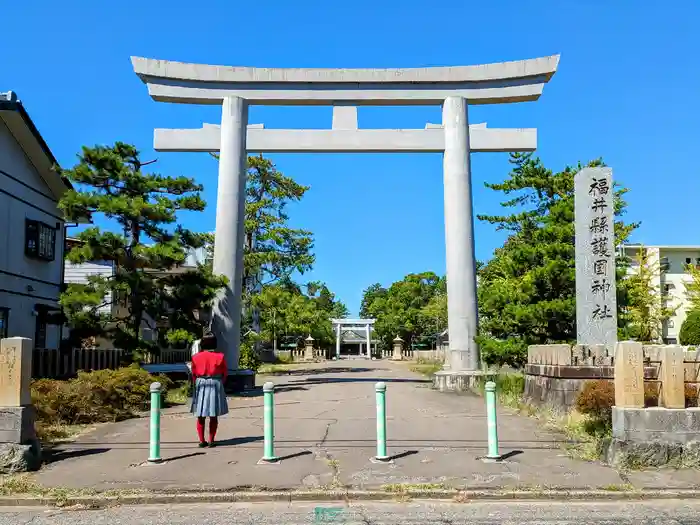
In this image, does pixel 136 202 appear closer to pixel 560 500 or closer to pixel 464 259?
pixel 464 259

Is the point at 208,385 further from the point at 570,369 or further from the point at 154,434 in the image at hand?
the point at 570,369

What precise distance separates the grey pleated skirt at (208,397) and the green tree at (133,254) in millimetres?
7611

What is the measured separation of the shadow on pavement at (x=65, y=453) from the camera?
31.3ft

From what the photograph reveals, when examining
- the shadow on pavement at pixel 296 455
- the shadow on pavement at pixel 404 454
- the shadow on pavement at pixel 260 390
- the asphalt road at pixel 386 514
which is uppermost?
the shadow on pavement at pixel 404 454

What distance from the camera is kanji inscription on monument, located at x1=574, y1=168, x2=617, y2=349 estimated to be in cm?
1476

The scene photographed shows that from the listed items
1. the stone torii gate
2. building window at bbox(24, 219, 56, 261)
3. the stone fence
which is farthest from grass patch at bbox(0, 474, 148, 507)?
building window at bbox(24, 219, 56, 261)

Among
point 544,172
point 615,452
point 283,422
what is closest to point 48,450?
point 283,422

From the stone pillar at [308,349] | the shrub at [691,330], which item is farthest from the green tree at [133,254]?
the stone pillar at [308,349]

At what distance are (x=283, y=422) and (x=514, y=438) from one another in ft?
14.8

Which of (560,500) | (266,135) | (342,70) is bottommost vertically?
(560,500)

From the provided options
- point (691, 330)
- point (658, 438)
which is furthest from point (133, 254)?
point (691, 330)

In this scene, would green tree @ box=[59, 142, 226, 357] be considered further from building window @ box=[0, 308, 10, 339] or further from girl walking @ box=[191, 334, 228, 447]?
girl walking @ box=[191, 334, 228, 447]

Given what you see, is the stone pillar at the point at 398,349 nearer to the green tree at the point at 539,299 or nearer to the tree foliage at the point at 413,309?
the tree foliage at the point at 413,309

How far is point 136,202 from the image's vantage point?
17.6 meters
